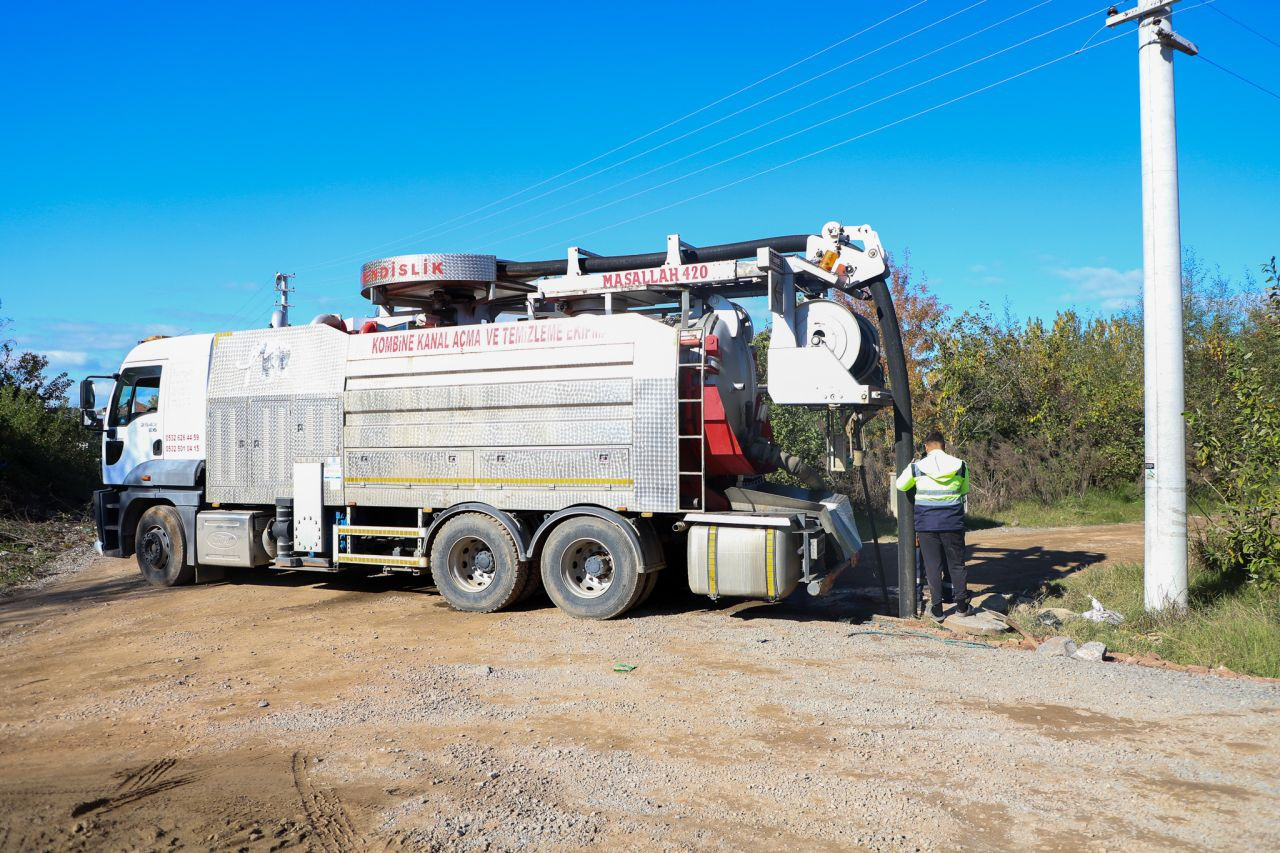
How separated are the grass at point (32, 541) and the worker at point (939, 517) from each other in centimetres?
1157

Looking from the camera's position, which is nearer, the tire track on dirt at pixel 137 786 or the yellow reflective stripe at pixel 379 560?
the tire track on dirt at pixel 137 786

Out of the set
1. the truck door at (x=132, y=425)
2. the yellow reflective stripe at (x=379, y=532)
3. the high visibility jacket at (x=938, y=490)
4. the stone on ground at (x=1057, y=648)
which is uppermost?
the truck door at (x=132, y=425)

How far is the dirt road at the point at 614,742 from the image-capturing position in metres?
4.50

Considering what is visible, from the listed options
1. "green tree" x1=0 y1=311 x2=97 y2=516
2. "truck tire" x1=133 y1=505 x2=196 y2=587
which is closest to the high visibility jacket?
"truck tire" x1=133 y1=505 x2=196 y2=587

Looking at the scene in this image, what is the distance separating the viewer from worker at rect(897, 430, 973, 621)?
932 centimetres

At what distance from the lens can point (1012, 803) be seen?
4.68 meters

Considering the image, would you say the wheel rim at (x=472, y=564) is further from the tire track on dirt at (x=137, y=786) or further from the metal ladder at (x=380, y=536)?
the tire track on dirt at (x=137, y=786)

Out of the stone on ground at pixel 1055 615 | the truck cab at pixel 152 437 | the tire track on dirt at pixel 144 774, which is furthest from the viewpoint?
the truck cab at pixel 152 437

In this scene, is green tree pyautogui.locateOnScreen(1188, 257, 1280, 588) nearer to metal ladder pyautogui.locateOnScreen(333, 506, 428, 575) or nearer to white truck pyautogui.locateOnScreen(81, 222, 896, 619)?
white truck pyautogui.locateOnScreen(81, 222, 896, 619)

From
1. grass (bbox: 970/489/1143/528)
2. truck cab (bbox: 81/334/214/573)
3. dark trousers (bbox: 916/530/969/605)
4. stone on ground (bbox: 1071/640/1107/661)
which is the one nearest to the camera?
stone on ground (bbox: 1071/640/1107/661)

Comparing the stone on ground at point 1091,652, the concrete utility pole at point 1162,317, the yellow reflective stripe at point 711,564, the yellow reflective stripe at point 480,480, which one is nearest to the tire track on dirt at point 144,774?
the yellow reflective stripe at point 480,480

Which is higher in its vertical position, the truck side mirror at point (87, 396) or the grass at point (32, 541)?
the truck side mirror at point (87, 396)

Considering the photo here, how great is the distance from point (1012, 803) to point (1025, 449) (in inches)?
664

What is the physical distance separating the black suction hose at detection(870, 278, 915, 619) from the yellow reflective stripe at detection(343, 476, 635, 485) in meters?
2.64
